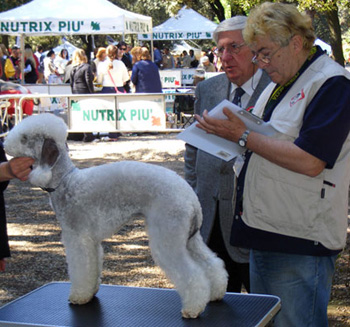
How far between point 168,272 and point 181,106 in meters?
14.1

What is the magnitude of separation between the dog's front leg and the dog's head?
0.95 ft

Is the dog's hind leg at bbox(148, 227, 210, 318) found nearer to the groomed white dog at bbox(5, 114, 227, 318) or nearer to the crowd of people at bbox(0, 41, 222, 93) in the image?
the groomed white dog at bbox(5, 114, 227, 318)

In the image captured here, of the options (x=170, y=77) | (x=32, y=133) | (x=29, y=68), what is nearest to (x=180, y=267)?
(x=32, y=133)

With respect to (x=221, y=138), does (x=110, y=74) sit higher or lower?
lower

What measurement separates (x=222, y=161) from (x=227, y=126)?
2.99ft

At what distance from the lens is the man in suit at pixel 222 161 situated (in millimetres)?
3332

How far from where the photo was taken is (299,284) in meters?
2.69

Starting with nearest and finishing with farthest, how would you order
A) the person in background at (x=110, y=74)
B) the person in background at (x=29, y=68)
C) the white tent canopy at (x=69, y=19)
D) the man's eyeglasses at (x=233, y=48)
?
the man's eyeglasses at (x=233, y=48) → the person in background at (x=110, y=74) → the white tent canopy at (x=69, y=19) → the person in background at (x=29, y=68)

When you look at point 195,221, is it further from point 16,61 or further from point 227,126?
point 16,61

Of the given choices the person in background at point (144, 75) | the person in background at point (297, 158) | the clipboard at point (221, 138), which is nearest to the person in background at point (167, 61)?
the person in background at point (144, 75)

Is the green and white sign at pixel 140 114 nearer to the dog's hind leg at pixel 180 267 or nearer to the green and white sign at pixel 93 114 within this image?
the green and white sign at pixel 93 114

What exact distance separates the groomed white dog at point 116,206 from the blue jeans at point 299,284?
26 centimetres

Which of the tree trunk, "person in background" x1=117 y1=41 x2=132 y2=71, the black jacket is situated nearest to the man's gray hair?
the black jacket

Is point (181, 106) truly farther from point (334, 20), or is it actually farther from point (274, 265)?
point (274, 265)
